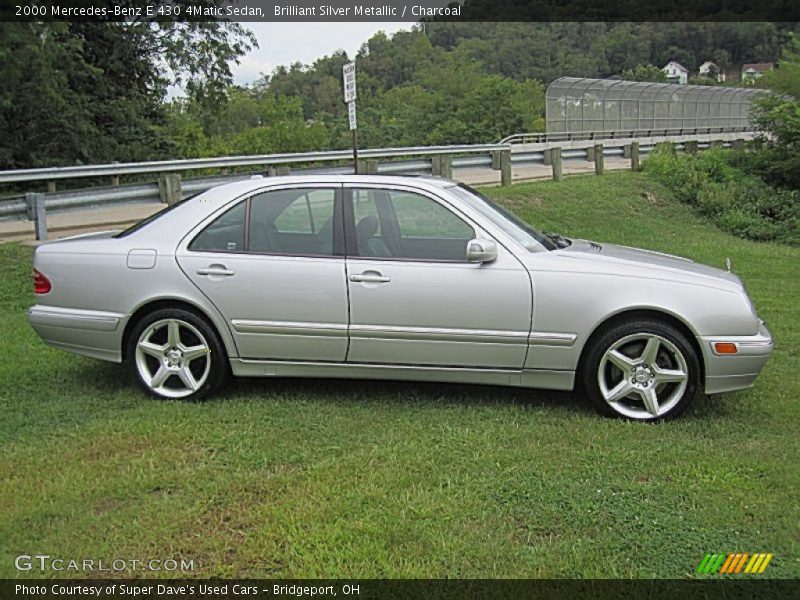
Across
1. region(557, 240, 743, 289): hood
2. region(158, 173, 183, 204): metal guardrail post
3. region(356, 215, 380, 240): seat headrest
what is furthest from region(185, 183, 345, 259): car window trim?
region(158, 173, 183, 204): metal guardrail post

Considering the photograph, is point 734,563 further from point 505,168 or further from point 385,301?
point 505,168

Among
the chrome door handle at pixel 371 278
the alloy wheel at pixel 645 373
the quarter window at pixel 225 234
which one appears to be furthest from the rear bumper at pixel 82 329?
the alloy wheel at pixel 645 373

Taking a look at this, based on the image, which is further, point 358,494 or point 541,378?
point 541,378

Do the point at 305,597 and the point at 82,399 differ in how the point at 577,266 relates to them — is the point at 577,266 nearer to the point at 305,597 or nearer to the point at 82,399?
the point at 305,597

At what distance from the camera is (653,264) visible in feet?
16.7

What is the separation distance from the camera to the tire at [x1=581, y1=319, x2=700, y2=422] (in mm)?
4820

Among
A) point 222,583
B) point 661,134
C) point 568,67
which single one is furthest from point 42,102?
point 568,67

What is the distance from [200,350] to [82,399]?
849mm

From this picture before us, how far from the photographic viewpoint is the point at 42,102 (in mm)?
20656

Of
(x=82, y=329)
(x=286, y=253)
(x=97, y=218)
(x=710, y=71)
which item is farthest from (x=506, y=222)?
(x=710, y=71)

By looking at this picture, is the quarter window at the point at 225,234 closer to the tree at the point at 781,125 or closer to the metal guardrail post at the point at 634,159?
the tree at the point at 781,125

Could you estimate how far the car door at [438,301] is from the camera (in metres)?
4.92

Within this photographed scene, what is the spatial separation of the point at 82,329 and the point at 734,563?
4044 millimetres

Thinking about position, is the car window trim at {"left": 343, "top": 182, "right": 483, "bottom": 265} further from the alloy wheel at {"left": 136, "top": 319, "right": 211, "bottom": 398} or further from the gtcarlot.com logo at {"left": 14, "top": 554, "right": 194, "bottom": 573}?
the gtcarlot.com logo at {"left": 14, "top": 554, "right": 194, "bottom": 573}
